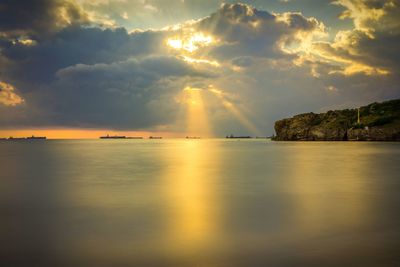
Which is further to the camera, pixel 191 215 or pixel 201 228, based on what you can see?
pixel 191 215

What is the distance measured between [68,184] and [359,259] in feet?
89.0

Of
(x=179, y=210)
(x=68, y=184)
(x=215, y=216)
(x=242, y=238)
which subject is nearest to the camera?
(x=242, y=238)

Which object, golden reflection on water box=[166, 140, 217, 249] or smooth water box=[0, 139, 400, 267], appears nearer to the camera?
smooth water box=[0, 139, 400, 267]

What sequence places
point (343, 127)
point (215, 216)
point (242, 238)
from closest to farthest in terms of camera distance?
point (242, 238) < point (215, 216) < point (343, 127)

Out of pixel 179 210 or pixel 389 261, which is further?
pixel 179 210

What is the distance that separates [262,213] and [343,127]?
7636 inches

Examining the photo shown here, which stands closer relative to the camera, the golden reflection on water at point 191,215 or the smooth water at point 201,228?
the smooth water at point 201,228

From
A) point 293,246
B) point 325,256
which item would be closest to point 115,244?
point 293,246

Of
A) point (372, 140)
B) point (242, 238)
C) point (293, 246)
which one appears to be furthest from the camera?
point (372, 140)

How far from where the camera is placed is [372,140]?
183250 mm

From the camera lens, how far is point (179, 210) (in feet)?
61.3

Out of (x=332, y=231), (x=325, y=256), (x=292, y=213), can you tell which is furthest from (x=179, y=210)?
(x=325, y=256)

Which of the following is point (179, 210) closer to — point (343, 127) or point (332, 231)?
point (332, 231)

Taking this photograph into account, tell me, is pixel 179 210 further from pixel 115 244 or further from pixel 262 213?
pixel 115 244
